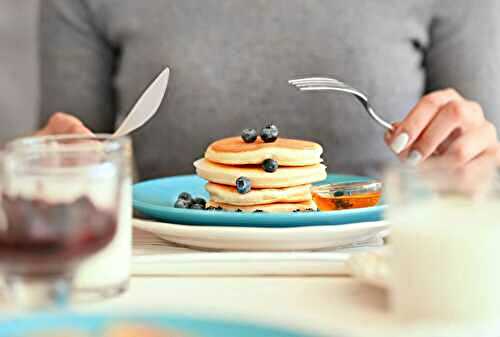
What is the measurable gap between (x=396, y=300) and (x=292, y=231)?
0.80 ft

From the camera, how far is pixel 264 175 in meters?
1.05

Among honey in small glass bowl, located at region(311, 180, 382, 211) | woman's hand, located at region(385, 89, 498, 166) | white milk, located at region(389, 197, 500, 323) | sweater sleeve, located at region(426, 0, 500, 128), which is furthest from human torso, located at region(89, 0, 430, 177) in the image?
white milk, located at region(389, 197, 500, 323)

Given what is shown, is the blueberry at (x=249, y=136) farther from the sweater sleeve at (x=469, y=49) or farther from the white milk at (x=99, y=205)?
the sweater sleeve at (x=469, y=49)

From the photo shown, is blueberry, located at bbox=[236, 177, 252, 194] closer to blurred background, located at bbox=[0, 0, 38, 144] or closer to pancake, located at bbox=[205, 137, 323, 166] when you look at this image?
pancake, located at bbox=[205, 137, 323, 166]

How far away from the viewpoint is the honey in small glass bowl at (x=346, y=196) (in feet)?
3.54

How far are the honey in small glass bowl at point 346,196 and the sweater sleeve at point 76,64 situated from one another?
0.90 metres

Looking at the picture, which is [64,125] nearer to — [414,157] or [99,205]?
[414,157]

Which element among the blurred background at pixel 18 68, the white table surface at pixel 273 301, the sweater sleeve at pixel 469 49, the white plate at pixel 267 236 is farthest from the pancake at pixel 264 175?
the blurred background at pixel 18 68

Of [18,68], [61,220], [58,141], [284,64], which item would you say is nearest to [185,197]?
[58,141]

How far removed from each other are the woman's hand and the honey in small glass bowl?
0.21 m

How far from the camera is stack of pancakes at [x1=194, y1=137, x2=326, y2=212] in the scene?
105cm

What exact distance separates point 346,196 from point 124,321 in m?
0.48

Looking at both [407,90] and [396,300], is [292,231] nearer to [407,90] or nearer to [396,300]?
[396,300]

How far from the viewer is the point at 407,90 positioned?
5.73 ft
